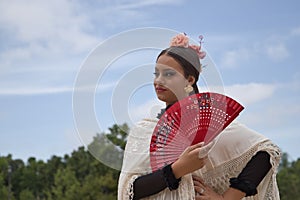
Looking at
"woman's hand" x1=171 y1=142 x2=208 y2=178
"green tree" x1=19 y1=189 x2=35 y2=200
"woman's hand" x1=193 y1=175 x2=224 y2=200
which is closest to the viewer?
"woman's hand" x1=171 y1=142 x2=208 y2=178

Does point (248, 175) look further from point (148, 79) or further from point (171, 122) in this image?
point (148, 79)

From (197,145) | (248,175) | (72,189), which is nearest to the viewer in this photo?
(197,145)

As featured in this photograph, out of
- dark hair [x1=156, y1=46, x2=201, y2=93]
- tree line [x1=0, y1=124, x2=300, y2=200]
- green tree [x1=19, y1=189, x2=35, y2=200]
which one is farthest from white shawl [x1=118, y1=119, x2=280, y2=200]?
green tree [x1=19, y1=189, x2=35, y2=200]

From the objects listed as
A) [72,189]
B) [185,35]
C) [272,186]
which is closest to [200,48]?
[185,35]

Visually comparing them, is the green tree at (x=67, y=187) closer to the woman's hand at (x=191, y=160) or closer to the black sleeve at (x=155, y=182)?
the black sleeve at (x=155, y=182)

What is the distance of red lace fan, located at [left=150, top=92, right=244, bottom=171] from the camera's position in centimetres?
212

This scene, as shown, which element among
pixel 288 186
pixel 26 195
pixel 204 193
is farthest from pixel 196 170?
pixel 26 195

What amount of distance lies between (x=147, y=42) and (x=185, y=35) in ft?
0.62

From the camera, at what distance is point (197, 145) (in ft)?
6.91

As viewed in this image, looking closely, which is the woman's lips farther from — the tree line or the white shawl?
the tree line

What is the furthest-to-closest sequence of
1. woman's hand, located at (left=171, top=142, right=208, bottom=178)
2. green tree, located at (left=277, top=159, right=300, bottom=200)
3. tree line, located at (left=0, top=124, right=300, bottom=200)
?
1. green tree, located at (left=277, top=159, right=300, bottom=200)
2. tree line, located at (left=0, top=124, right=300, bottom=200)
3. woman's hand, located at (left=171, top=142, right=208, bottom=178)

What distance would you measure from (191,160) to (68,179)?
19406mm

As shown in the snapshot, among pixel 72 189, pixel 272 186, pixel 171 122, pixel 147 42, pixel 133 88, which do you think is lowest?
pixel 272 186

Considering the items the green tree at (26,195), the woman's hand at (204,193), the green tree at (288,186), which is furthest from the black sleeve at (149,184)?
the green tree at (26,195)
